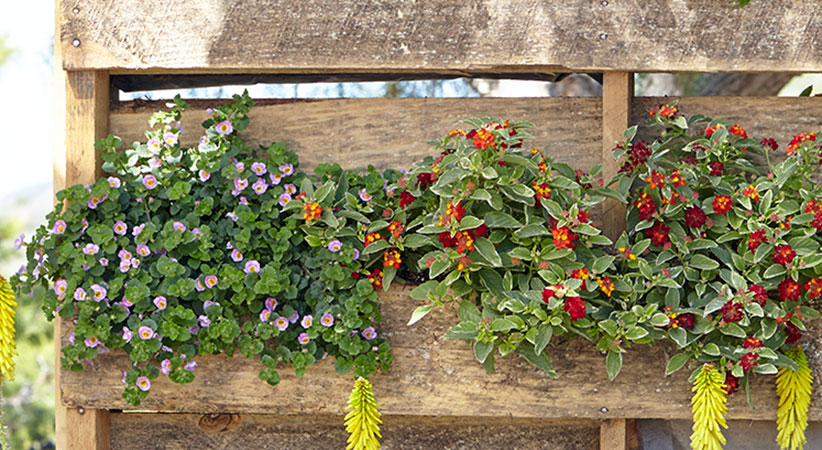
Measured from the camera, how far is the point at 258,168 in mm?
1857

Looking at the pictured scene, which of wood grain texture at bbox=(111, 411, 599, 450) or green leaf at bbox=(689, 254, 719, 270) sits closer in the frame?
green leaf at bbox=(689, 254, 719, 270)

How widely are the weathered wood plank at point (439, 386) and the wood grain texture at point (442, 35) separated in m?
0.66

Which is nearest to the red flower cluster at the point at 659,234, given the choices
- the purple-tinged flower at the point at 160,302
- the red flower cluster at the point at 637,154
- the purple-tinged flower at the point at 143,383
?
the red flower cluster at the point at 637,154

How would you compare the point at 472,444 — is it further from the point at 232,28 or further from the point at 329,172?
the point at 232,28

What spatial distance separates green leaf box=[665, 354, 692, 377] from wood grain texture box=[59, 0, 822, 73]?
2.43ft

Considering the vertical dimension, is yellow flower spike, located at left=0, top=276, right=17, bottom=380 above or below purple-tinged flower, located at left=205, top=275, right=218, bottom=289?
below

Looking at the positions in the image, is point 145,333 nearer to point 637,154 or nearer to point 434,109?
point 434,109

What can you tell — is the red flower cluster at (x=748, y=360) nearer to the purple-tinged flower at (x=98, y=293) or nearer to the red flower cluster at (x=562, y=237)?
the red flower cluster at (x=562, y=237)

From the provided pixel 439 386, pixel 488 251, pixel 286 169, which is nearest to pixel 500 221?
pixel 488 251

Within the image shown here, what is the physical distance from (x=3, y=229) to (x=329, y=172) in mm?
5783

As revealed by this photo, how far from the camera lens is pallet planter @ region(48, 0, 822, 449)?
186cm

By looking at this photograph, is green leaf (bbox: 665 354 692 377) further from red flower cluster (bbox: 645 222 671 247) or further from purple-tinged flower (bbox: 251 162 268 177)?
purple-tinged flower (bbox: 251 162 268 177)

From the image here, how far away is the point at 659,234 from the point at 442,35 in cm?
76

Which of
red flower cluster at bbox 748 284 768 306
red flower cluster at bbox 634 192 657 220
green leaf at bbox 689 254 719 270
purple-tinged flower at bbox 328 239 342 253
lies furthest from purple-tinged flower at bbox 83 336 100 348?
red flower cluster at bbox 748 284 768 306
